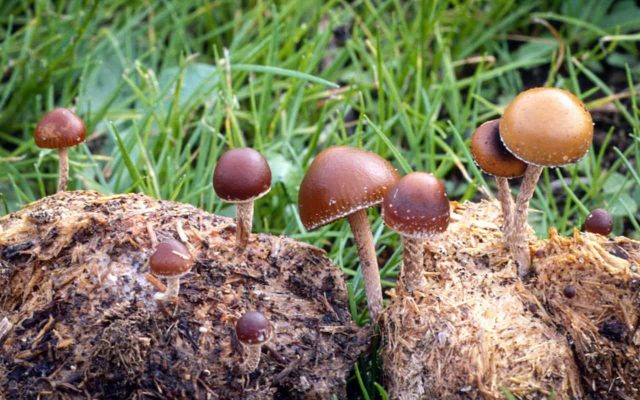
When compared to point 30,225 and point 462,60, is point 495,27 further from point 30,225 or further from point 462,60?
point 30,225

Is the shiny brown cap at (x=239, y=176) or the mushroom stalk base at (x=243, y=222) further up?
the shiny brown cap at (x=239, y=176)

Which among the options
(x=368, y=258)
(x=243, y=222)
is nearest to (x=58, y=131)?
(x=243, y=222)

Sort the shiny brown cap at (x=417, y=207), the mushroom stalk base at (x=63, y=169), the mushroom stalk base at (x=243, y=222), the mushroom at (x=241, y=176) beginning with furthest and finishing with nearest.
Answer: the mushroom stalk base at (x=63, y=169)
the mushroom stalk base at (x=243, y=222)
the mushroom at (x=241, y=176)
the shiny brown cap at (x=417, y=207)

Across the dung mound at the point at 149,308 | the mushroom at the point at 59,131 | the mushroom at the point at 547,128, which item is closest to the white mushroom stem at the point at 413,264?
the dung mound at the point at 149,308

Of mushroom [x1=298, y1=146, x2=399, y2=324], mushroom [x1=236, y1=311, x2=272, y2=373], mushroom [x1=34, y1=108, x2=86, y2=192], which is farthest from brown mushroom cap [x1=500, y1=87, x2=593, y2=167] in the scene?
mushroom [x1=34, y1=108, x2=86, y2=192]

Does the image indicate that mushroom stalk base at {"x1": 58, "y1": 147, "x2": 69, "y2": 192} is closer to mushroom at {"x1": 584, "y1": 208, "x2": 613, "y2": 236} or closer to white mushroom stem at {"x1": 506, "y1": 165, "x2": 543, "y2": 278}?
white mushroom stem at {"x1": 506, "y1": 165, "x2": 543, "y2": 278}

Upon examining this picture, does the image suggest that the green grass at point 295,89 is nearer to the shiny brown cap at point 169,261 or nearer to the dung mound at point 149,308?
the dung mound at point 149,308

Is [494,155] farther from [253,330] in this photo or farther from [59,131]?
[59,131]
